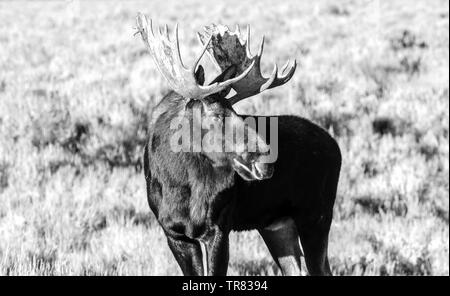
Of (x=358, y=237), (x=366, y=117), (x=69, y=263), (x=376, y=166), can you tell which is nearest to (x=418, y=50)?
(x=366, y=117)

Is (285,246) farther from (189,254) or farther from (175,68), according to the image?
(175,68)

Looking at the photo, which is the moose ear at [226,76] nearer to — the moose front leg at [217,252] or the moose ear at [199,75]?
the moose ear at [199,75]

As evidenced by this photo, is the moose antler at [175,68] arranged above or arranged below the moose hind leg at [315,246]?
above

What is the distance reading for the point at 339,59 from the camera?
11062 millimetres

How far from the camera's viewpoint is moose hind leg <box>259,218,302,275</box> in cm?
382

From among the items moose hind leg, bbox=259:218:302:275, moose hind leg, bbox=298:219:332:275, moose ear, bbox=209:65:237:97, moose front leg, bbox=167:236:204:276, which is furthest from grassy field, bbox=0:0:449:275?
moose ear, bbox=209:65:237:97

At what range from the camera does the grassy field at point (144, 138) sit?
481cm

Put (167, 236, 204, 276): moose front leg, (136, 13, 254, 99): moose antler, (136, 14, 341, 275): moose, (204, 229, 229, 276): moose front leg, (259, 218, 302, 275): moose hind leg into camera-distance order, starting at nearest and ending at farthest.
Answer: (136, 13, 254, 99): moose antler, (136, 14, 341, 275): moose, (204, 229, 229, 276): moose front leg, (167, 236, 204, 276): moose front leg, (259, 218, 302, 275): moose hind leg

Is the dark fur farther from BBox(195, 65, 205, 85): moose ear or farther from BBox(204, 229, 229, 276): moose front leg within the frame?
BBox(195, 65, 205, 85): moose ear

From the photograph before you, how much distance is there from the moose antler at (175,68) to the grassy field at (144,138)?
71.6 inches

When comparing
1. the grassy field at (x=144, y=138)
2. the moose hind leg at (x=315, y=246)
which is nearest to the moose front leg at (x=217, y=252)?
the moose hind leg at (x=315, y=246)

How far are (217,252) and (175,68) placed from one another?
89cm
